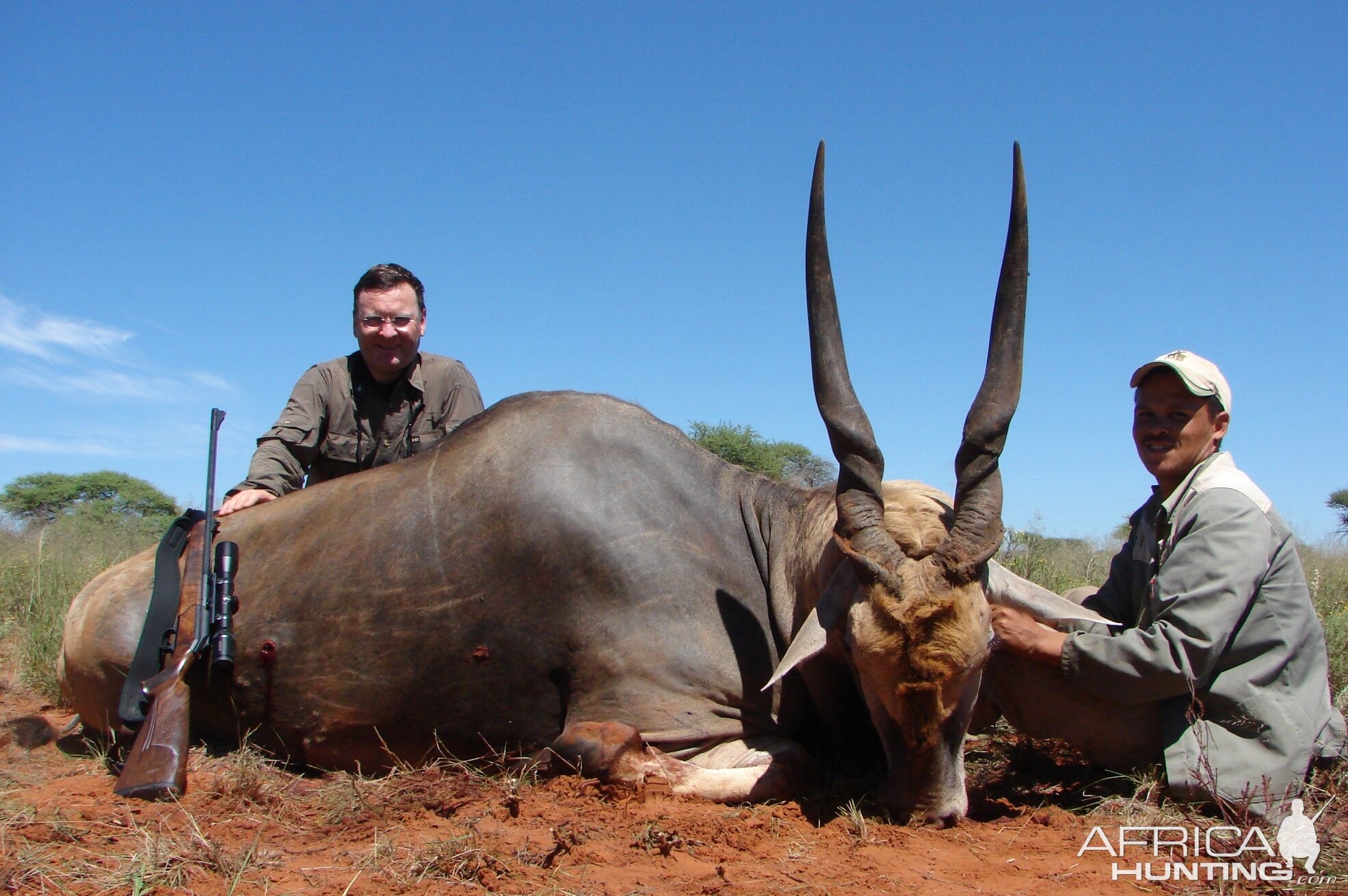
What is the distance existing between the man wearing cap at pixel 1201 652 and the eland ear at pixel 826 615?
60 cm

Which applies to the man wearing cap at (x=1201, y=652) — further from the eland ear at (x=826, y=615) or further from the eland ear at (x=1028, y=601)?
the eland ear at (x=826, y=615)

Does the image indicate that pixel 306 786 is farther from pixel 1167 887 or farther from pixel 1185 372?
pixel 1185 372

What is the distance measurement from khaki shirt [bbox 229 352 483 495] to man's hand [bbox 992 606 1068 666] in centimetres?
368

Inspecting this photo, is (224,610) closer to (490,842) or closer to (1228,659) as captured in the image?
(490,842)

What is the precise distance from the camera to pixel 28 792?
4152 mm

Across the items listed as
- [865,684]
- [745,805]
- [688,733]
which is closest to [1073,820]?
[865,684]

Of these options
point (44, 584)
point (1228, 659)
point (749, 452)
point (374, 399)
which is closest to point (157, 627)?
point (374, 399)

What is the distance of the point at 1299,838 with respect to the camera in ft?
11.5

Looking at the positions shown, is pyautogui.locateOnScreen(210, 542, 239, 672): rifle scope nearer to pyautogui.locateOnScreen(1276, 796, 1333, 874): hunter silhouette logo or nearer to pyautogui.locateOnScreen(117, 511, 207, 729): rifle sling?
pyautogui.locateOnScreen(117, 511, 207, 729): rifle sling

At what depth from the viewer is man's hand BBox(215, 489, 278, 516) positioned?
18.4 ft

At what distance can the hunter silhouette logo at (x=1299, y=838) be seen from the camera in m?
3.37

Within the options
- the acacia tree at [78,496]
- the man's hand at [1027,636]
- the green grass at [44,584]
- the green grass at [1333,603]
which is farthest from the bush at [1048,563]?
the acacia tree at [78,496]

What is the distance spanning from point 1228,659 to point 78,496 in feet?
87.4

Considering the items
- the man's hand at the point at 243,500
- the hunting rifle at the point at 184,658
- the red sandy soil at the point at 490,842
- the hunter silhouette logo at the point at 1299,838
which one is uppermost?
→ the man's hand at the point at 243,500
